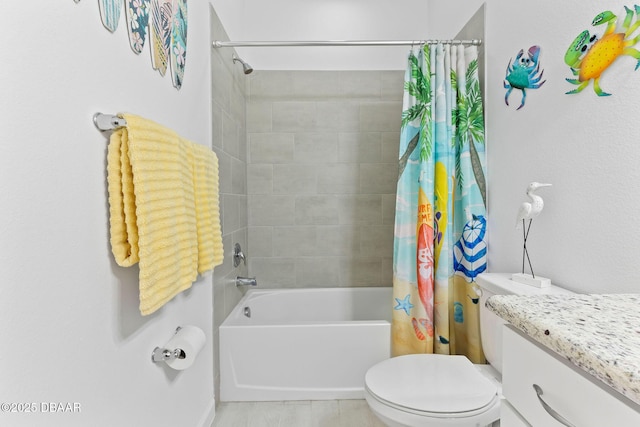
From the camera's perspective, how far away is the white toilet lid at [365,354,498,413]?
1261 mm

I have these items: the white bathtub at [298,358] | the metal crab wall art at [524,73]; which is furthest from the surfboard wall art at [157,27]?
the metal crab wall art at [524,73]

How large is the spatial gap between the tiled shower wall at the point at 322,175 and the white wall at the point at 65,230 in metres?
1.62

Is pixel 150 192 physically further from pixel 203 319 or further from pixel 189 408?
pixel 189 408

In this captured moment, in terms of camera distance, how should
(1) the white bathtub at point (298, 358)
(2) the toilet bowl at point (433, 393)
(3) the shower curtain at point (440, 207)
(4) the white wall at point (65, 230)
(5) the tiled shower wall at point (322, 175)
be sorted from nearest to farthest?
(4) the white wall at point (65, 230) < (2) the toilet bowl at point (433, 393) < (3) the shower curtain at point (440, 207) < (1) the white bathtub at point (298, 358) < (5) the tiled shower wall at point (322, 175)

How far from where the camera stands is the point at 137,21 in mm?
1166

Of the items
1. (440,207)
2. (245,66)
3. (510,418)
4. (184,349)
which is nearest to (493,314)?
(440,207)

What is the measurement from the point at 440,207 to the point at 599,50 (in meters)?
0.95

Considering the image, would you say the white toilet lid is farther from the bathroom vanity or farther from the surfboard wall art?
the surfboard wall art

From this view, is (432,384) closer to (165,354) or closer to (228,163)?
(165,354)

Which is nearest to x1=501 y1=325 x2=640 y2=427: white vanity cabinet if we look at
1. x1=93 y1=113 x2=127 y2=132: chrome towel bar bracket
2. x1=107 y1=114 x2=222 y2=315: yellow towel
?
x1=107 y1=114 x2=222 y2=315: yellow towel

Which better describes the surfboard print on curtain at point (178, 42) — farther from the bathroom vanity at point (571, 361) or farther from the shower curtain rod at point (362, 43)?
the bathroom vanity at point (571, 361)

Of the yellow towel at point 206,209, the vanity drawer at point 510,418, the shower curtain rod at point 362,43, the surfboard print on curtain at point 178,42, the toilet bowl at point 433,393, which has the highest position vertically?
the shower curtain rod at point 362,43

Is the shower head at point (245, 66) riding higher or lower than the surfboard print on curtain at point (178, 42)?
higher

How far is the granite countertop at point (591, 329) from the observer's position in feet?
1.67
